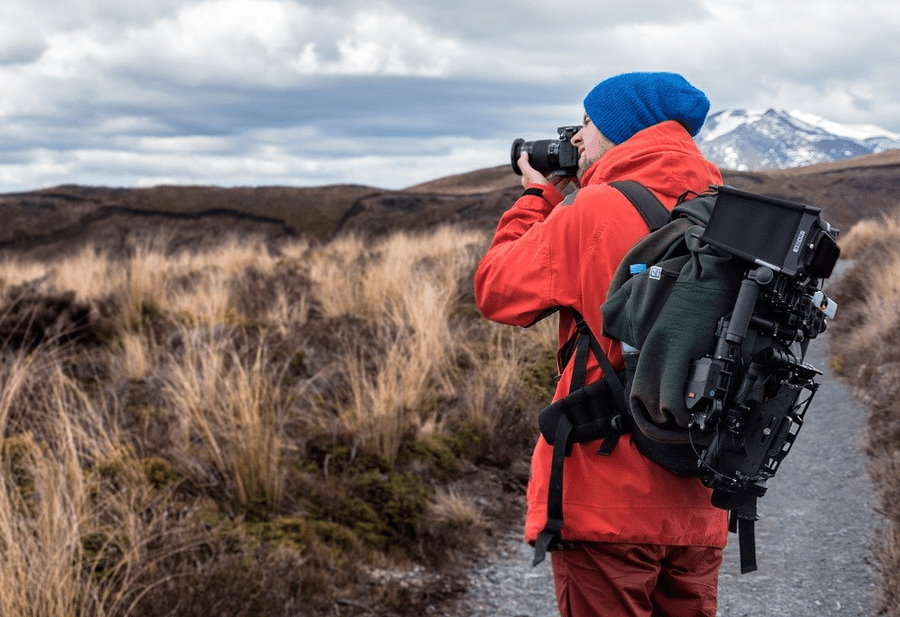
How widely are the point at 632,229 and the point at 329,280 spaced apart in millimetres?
8315

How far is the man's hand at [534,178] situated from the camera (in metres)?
2.48

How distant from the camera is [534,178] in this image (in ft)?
8.18

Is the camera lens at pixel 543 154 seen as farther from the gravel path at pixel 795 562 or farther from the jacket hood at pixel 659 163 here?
the gravel path at pixel 795 562

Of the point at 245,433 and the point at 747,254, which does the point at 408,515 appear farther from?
the point at 747,254

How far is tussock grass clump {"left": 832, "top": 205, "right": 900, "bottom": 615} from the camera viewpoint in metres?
3.82

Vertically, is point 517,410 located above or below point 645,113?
below

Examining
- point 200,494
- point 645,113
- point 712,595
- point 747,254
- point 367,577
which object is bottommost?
point 367,577

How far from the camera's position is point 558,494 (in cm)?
203

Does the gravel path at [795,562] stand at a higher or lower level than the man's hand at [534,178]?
lower

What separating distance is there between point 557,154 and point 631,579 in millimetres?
1164

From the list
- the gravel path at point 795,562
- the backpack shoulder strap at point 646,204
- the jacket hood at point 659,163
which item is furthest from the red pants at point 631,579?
the gravel path at point 795,562

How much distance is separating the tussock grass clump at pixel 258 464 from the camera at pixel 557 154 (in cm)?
201

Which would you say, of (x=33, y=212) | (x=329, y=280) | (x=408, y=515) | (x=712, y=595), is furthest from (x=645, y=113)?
(x=33, y=212)

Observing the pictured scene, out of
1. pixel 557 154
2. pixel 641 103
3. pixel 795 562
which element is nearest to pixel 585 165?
pixel 557 154
